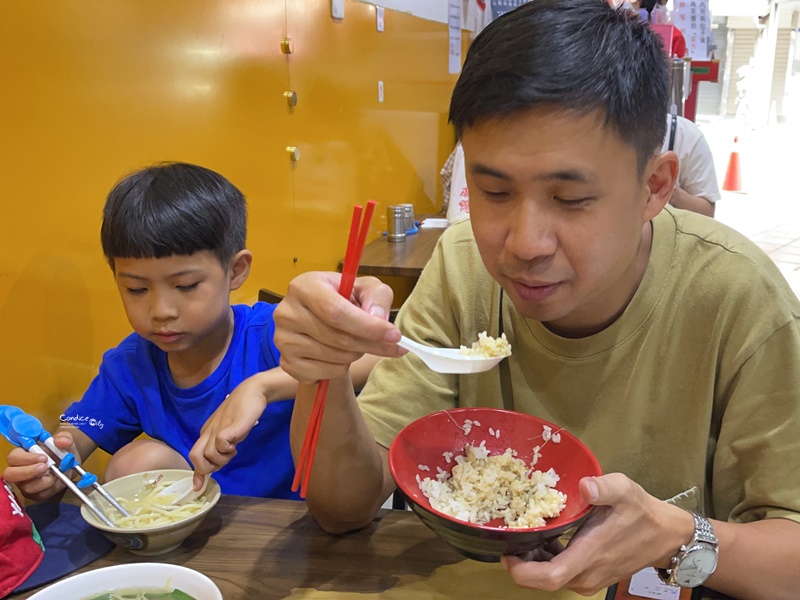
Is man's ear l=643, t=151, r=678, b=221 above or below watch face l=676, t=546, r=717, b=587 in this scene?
above

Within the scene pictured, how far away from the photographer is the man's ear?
1104mm

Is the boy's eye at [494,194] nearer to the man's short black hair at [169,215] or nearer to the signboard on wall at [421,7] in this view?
the man's short black hair at [169,215]

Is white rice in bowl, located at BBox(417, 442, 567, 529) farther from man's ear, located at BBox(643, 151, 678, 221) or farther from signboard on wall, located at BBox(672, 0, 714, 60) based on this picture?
signboard on wall, located at BBox(672, 0, 714, 60)

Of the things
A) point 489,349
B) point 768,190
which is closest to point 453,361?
point 489,349

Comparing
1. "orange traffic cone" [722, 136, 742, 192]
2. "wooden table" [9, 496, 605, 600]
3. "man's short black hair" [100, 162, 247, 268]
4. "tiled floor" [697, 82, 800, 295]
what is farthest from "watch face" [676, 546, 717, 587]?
"orange traffic cone" [722, 136, 742, 192]

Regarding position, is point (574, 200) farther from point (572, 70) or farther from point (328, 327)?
point (328, 327)

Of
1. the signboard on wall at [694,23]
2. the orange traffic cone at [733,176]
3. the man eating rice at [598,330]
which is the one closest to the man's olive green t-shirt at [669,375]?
the man eating rice at [598,330]

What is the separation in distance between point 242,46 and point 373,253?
1364 millimetres

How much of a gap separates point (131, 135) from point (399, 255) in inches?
70.6

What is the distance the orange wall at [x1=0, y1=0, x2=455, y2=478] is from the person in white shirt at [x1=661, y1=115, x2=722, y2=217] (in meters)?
1.83

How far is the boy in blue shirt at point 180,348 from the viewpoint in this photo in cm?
149

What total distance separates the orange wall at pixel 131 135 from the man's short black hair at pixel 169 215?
21cm

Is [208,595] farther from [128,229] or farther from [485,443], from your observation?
[128,229]

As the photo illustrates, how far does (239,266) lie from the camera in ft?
5.63
